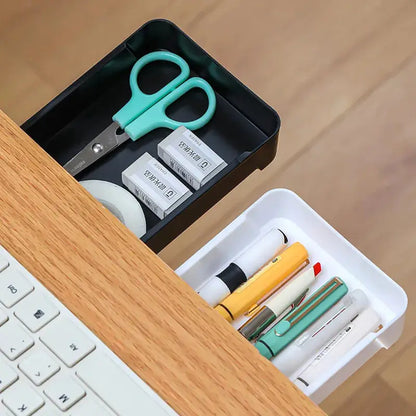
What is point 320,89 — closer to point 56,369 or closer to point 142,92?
point 142,92

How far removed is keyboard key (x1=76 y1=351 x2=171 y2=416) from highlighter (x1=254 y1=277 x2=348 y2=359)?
0.90 feet

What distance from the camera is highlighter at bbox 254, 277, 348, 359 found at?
27.6 inches

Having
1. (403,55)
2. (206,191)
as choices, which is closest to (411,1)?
(403,55)

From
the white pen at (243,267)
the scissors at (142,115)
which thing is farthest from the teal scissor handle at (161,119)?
the white pen at (243,267)

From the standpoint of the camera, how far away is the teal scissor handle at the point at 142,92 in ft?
2.68

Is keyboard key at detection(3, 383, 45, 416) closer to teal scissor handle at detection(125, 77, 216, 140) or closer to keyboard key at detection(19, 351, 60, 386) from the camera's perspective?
keyboard key at detection(19, 351, 60, 386)

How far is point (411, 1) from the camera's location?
1.10 metres

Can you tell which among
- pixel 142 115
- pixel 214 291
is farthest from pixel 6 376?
pixel 142 115

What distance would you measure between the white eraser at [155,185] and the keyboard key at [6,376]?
1.11ft

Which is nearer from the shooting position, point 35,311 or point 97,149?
point 35,311

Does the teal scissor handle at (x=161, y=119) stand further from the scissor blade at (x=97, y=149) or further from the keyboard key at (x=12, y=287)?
the keyboard key at (x=12, y=287)

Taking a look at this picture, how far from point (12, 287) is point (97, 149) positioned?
0.36 meters

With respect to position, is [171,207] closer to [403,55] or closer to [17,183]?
[17,183]

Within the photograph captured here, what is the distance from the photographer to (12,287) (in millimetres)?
448
